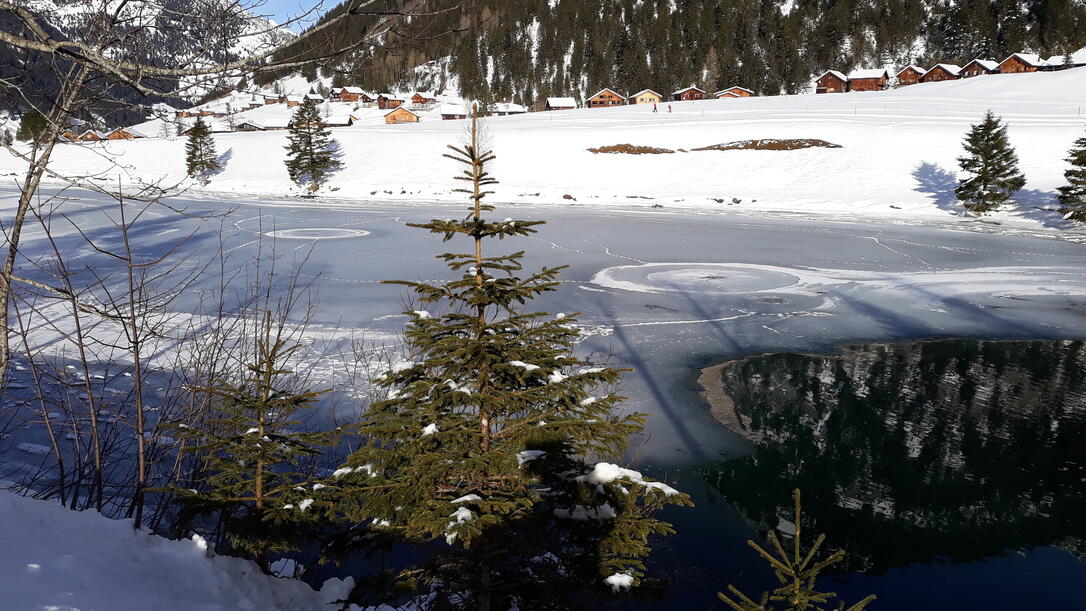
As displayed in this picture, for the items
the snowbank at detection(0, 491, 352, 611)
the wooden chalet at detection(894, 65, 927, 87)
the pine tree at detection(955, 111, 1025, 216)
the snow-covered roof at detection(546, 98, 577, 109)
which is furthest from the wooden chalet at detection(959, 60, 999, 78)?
the snowbank at detection(0, 491, 352, 611)

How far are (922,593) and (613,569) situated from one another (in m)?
3.83

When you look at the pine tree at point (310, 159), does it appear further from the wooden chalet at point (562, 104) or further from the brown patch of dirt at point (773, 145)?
the wooden chalet at point (562, 104)

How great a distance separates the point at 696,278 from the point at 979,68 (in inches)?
3079

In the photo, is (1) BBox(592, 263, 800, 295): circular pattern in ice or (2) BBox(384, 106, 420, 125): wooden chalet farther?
(2) BBox(384, 106, 420, 125): wooden chalet

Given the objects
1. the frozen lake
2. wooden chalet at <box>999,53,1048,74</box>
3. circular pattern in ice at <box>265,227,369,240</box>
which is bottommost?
the frozen lake

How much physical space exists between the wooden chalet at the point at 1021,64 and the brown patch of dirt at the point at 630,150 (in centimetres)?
5197

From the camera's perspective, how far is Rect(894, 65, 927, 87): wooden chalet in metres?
79.7

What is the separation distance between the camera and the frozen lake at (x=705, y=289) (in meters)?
8.71

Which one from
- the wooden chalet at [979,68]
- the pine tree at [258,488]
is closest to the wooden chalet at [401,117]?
the wooden chalet at [979,68]

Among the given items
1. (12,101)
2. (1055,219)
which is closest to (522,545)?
(12,101)

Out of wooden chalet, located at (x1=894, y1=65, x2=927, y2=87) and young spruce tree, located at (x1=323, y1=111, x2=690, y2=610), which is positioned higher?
wooden chalet, located at (x1=894, y1=65, x2=927, y2=87)

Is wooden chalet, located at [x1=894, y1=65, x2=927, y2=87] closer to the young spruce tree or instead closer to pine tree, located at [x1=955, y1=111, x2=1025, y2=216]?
pine tree, located at [x1=955, y1=111, x2=1025, y2=216]

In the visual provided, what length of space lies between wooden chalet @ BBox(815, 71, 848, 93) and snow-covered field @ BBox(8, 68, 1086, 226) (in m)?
17.1

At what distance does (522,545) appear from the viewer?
416 cm
